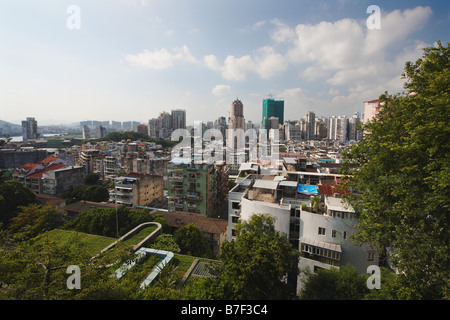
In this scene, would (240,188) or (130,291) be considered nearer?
(130,291)

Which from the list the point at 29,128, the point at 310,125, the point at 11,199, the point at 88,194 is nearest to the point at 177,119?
the point at 310,125

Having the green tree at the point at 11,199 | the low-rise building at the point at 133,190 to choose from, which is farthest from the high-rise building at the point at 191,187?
the green tree at the point at 11,199

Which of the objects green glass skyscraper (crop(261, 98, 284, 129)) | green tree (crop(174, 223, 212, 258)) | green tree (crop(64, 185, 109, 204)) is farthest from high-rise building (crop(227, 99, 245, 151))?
green tree (crop(174, 223, 212, 258))

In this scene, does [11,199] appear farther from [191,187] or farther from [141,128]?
[141,128]

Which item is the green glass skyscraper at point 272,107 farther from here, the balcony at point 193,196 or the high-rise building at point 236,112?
the balcony at point 193,196
